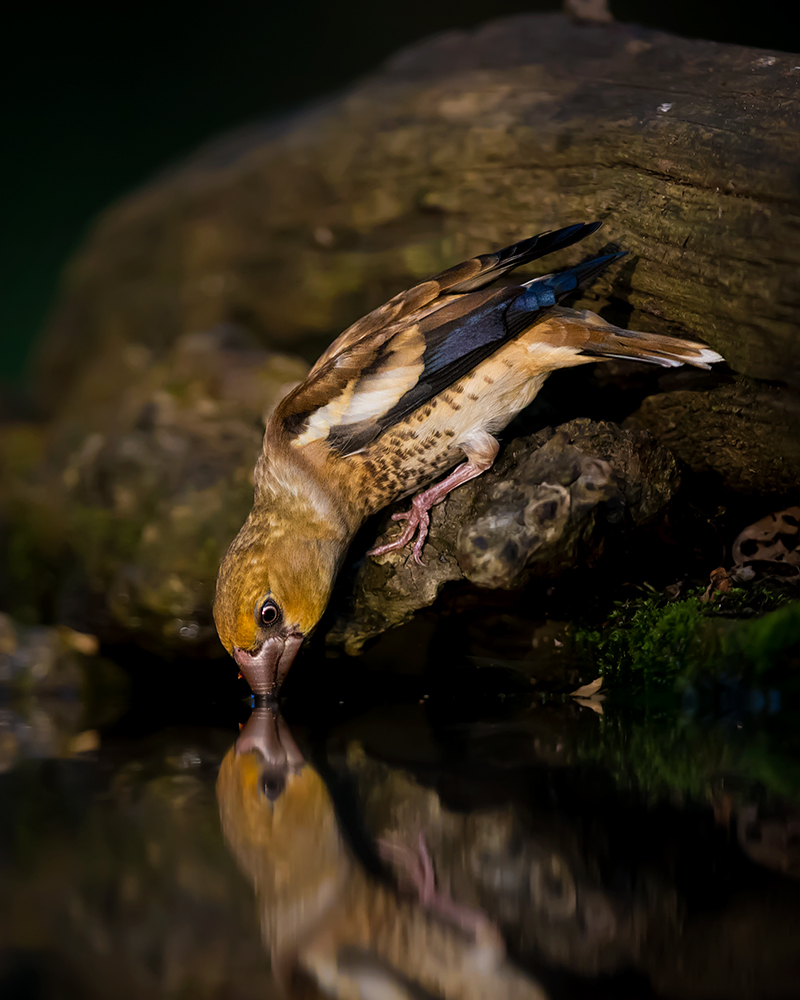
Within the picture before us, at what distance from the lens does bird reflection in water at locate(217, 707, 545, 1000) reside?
4.92 ft

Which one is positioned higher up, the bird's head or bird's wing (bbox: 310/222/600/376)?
bird's wing (bbox: 310/222/600/376)

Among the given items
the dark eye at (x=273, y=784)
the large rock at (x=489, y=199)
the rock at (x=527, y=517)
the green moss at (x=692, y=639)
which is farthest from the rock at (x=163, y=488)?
the green moss at (x=692, y=639)

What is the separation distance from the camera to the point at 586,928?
62.6 inches

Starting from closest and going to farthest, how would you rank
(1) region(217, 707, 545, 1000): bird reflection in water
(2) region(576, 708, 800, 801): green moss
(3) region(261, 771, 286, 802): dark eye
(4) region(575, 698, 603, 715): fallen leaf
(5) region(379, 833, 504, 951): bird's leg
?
(1) region(217, 707, 545, 1000): bird reflection in water → (5) region(379, 833, 504, 951): bird's leg → (2) region(576, 708, 800, 801): green moss → (3) region(261, 771, 286, 802): dark eye → (4) region(575, 698, 603, 715): fallen leaf

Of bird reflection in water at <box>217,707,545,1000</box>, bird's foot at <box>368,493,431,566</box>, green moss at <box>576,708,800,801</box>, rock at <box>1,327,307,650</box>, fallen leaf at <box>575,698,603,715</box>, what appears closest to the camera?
bird reflection in water at <box>217,707,545,1000</box>

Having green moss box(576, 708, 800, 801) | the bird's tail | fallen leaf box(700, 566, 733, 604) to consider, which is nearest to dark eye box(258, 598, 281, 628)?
green moss box(576, 708, 800, 801)

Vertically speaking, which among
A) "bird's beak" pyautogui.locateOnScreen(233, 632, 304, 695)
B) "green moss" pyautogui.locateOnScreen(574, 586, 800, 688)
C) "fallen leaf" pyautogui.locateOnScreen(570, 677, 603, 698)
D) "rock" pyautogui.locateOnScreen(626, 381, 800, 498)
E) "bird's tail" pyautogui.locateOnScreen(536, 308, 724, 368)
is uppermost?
"bird's tail" pyautogui.locateOnScreen(536, 308, 724, 368)

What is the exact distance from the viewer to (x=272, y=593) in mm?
3131

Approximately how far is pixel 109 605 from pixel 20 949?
286cm

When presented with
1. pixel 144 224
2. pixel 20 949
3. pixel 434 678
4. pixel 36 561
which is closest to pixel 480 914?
pixel 20 949

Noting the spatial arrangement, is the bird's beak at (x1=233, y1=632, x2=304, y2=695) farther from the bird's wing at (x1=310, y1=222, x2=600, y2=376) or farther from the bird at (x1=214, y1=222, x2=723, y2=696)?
the bird's wing at (x1=310, y1=222, x2=600, y2=376)

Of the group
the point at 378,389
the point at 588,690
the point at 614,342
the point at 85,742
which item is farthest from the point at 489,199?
the point at 85,742

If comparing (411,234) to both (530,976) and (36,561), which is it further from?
(530,976)

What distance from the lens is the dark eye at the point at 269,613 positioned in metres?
3.13
